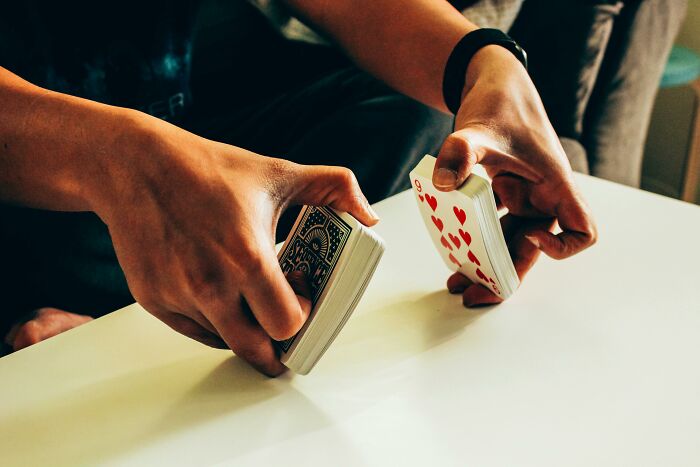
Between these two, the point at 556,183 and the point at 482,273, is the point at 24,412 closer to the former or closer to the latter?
the point at 482,273

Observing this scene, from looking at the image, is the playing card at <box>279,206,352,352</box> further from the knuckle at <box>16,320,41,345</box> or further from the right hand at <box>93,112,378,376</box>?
the knuckle at <box>16,320,41,345</box>

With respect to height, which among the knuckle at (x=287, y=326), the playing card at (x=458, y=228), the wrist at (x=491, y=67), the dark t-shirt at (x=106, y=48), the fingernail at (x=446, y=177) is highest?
the wrist at (x=491, y=67)

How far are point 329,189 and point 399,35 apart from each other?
528 millimetres

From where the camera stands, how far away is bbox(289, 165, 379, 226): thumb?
66cm

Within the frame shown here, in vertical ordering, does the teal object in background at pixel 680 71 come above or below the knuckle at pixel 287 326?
below

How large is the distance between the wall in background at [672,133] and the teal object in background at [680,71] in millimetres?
351

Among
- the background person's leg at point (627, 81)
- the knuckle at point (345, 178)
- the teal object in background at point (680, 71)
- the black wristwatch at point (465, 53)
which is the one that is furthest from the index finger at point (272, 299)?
the teal object in background at point (680, 71)

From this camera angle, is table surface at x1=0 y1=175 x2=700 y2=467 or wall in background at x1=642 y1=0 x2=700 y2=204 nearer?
table surface at x1=0 y1=175 x2=700 y2=467

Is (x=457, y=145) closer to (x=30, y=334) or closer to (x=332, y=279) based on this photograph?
(x=332, y=279)

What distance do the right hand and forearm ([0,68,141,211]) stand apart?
3 centimetres

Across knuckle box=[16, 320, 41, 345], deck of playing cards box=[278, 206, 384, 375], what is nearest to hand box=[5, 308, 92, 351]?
knuckle box=[16, 320, 41, 345]

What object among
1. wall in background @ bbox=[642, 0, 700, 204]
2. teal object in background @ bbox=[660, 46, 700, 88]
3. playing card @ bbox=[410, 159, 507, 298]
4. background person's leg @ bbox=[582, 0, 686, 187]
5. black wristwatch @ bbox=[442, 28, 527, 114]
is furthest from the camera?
wall in background @ bbox=[642, 0, 700, 204]

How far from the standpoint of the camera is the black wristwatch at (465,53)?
950mm

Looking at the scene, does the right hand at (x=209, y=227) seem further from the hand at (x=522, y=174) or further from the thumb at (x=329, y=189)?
the hand at (x=522, y=174)
